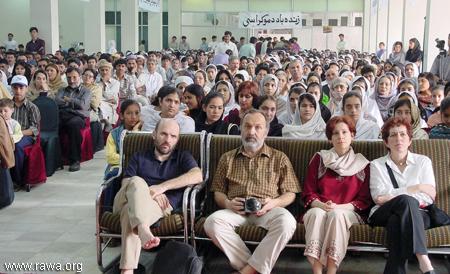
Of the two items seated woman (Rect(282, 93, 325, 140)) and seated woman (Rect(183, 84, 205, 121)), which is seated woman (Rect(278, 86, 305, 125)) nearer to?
seated woman (Rect(282, 93, 325, 140))

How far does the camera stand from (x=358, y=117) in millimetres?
5137

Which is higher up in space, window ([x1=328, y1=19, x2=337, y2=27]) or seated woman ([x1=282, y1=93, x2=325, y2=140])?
window ([x1=328, y1=19, x2=337, y2=27])

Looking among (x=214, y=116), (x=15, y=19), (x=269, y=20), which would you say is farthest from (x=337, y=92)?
(x=15, y=19)

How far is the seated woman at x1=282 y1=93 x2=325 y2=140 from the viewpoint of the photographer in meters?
5.07

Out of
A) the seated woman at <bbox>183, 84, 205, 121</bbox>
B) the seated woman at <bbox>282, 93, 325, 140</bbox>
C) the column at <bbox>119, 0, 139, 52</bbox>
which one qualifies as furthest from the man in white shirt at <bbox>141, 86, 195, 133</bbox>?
the column at <bbox>119, 0, 139, 52</bbox>

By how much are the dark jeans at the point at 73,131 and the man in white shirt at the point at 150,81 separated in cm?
233

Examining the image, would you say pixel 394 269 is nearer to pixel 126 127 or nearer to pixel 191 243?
pixel 191 243

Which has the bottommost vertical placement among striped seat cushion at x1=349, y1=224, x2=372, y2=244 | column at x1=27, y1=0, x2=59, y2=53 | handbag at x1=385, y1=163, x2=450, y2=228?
striped seat cushion at x1=349, y1=224, x2=372, y2=244

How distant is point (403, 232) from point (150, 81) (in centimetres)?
725

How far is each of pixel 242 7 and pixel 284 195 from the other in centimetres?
2659

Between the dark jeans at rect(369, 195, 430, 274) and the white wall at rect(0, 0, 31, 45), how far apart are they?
22.9 meters

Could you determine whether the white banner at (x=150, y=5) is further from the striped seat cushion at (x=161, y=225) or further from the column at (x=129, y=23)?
the striped seat cushion at (x=161, y=225)

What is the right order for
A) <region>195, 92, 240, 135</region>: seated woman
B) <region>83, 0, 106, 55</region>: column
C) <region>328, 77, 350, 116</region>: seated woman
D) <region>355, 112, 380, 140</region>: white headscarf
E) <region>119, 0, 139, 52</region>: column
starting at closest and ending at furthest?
<region>355, 112, 380, 140</region>: white headscarf < <region>195, 92, 240, 135</region>: seated woman < <region>328, 77, 350, 116</region>: seated woman < <region>83, 0, 106, 55</region>: column < <region>119, 0, 139, 52</region>: column

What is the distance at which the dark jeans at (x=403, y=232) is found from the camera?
3.42 meters
